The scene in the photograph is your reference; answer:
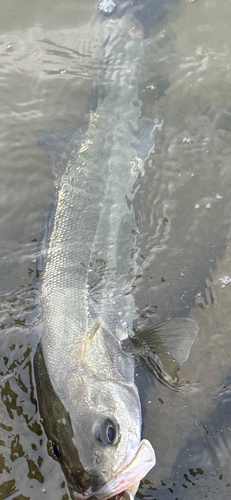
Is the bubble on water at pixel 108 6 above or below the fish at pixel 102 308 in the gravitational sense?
above

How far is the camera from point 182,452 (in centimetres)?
325

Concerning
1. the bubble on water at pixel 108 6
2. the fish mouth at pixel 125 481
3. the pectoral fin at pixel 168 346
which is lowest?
the fish mouth at pixel 125 481

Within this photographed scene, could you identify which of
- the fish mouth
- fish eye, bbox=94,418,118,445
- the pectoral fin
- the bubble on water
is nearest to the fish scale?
the pectoral fin

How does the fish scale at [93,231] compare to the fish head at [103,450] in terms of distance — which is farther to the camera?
the fish scale at [93,231]

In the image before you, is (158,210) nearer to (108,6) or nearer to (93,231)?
(93,231)

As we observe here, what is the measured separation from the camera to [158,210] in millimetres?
4180

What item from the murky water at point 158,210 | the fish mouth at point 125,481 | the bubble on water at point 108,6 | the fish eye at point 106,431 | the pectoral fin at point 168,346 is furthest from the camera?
the bubble on water at point 108,6

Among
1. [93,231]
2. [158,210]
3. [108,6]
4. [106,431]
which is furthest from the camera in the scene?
[108,6]

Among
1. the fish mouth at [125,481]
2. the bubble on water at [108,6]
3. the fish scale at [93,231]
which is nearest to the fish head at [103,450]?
the fish mouth at [125,481]

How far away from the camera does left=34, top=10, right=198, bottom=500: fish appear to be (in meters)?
2.68

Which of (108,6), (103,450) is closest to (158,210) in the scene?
(103,450)

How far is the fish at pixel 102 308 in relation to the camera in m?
2.68

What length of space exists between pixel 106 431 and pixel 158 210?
227 cm

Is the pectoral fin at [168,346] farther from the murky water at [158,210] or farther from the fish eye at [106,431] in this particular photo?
the fish eye at [106,431]
